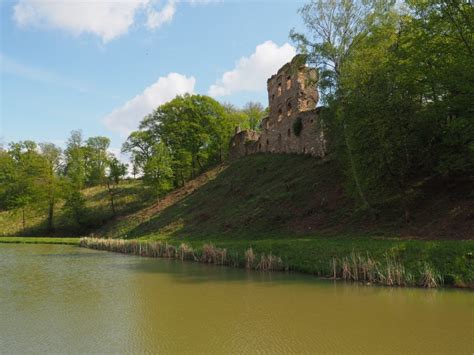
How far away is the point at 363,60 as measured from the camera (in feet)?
68.1

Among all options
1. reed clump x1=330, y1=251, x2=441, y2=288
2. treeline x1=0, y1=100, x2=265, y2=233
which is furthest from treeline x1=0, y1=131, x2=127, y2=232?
reed clump x1=330, y1=251, x2=441, y2=288

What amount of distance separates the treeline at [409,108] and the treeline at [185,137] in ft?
82.0

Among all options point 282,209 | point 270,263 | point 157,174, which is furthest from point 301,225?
point 157,174

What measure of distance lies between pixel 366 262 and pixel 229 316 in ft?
19.0

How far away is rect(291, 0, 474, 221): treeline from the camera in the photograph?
57.0 feet

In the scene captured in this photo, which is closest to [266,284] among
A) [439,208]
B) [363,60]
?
[439,208]

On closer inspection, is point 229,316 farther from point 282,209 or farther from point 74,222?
point 74,222

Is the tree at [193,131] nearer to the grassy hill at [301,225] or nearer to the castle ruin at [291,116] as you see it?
the grassy hill at [301,225]

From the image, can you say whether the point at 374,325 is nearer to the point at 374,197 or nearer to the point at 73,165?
the point at 374,197

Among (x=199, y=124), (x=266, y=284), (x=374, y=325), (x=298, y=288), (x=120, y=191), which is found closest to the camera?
(x=374, y=325)

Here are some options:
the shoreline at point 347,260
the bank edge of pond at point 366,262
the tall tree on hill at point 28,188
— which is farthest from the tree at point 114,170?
the bank edge of pond at point 366,262

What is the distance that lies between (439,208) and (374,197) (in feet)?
12.1

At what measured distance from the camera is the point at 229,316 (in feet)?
31.7

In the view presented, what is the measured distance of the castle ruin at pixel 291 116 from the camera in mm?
31516
